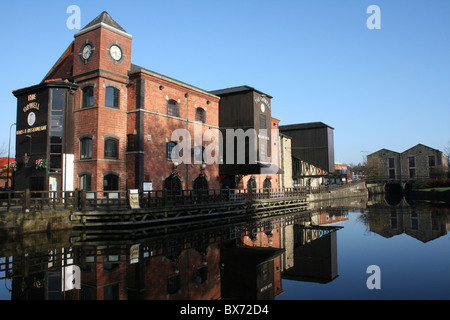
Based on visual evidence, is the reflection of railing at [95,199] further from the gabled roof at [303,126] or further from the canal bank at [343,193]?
the gabled roof at [303,126]

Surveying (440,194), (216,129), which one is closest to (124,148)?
(216,129)

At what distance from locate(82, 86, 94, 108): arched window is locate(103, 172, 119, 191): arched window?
4701mm

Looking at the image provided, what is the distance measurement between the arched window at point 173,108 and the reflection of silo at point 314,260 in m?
12.9

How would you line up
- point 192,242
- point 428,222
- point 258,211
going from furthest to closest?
point 258,211 < point 428,222 < point 192,242

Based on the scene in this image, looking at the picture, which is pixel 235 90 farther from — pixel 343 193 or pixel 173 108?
pixel 343 193

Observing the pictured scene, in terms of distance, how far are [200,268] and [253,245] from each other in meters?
4.63

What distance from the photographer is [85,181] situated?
2225 cm

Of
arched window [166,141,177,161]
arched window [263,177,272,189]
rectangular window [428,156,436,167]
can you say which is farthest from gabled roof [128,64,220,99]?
rectangular window [428,156,436,167]

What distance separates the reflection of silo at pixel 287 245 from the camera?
12.1 m

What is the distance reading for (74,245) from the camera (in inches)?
573

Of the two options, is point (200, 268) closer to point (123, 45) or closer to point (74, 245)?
point (74, 245)

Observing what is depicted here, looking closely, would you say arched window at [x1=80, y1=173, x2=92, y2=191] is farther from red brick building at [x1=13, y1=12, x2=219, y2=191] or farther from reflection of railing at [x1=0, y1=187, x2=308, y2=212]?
reflection of railing at [x1=0, y1=187, x2=308, y2=212]

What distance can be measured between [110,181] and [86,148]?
261cm

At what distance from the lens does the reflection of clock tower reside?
22.1 meters
